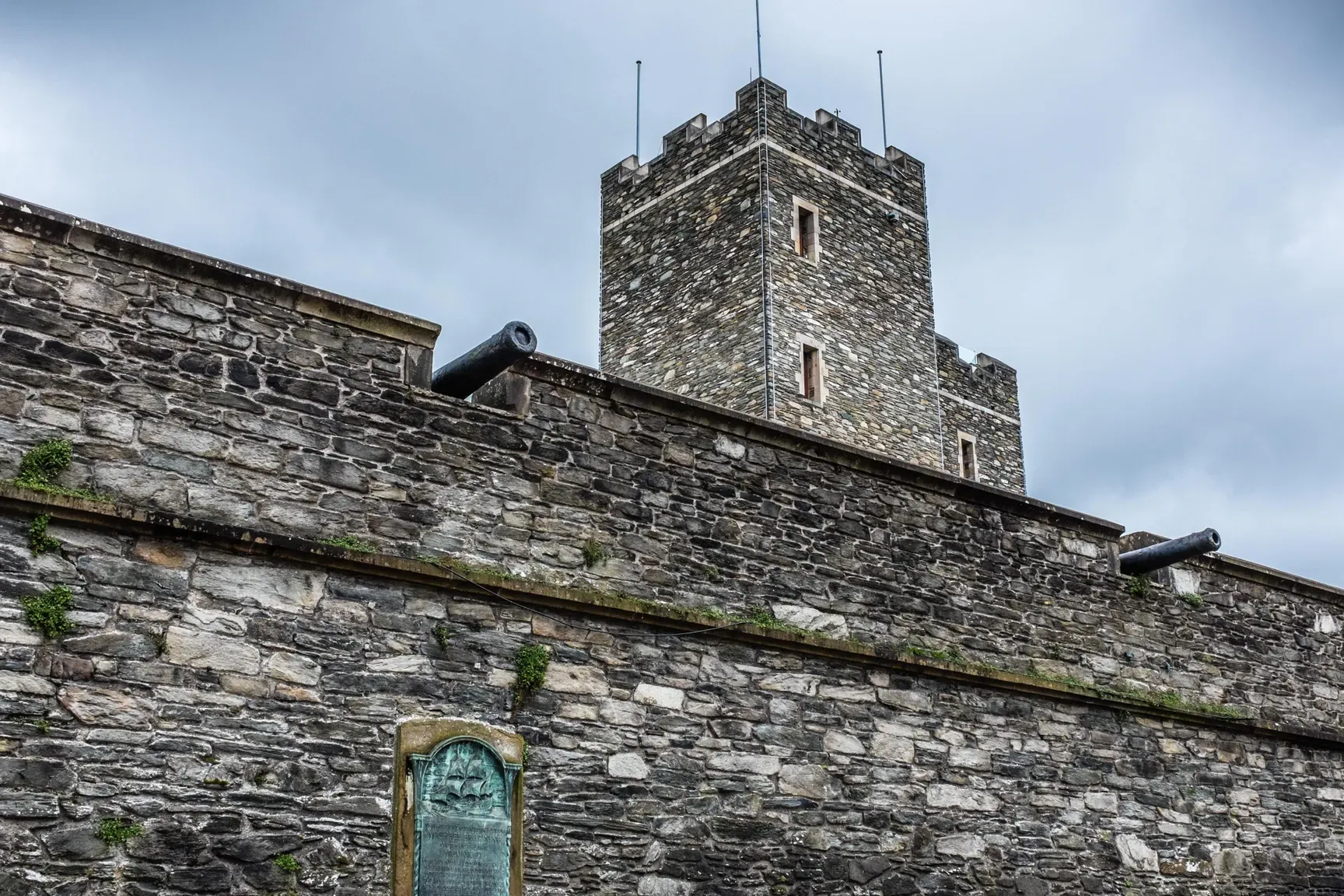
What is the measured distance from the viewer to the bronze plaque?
6.18 m

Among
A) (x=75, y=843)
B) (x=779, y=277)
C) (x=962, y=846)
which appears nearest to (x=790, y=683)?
(x=962, y=846)

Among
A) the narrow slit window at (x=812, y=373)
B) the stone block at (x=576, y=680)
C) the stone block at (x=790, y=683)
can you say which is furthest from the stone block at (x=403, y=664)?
the narrow slit window at (x=812, y=373)

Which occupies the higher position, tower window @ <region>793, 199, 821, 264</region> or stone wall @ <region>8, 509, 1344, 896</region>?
tower window @ <region>793, 199, 821, 264</region>

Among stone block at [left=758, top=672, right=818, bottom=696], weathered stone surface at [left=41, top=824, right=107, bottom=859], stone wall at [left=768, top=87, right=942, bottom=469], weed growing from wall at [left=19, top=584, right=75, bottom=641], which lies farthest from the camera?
stone wall at [left=768, top=87, right=942, bottom=469]

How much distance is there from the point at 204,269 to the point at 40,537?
1.47 metres

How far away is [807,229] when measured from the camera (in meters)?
23.4

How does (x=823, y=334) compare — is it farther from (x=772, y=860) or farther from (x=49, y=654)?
(x=49, y=654)

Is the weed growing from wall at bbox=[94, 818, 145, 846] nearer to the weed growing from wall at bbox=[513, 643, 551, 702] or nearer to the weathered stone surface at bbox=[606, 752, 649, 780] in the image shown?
the weed growing from wall at bbox=[513, 643, 551, 702]

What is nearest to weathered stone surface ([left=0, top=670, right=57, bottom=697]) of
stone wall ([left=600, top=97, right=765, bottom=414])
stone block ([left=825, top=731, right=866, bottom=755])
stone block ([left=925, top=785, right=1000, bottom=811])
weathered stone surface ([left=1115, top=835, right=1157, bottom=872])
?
stone block ([left=825, top=731, right=866, bottom=755])

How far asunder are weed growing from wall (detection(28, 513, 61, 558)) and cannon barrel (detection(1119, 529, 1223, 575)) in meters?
7.36

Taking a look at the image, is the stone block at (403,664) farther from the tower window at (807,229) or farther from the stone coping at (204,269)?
the tower window at (807,229)

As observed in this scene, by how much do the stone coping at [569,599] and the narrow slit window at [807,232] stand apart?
564 inches

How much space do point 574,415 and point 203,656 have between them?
2386 millimetres

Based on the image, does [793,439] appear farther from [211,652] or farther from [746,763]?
[211,652]
